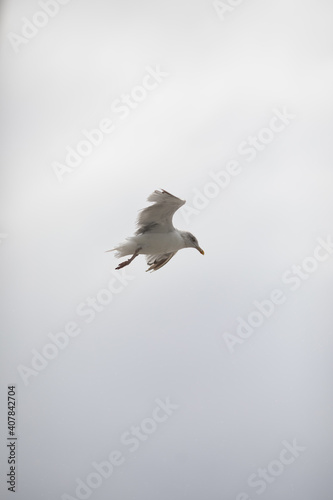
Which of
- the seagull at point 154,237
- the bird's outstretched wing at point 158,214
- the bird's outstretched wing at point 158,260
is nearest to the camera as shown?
the bird's outstretched wing at point 158,214

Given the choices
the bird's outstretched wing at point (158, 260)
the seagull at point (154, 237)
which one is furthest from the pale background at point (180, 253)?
the seagull at point (154, 237)

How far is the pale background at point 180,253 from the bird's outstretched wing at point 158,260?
1.89 feet

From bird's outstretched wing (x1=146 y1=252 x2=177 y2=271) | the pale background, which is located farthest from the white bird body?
the pale background

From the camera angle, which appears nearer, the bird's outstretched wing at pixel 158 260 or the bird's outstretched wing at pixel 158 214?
the bird's outstretched wing at pixel 158 214

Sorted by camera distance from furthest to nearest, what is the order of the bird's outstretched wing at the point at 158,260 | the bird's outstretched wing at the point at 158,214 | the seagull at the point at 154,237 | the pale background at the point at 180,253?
the pale background at the point at 180,253
the bird's outstretched wing at the point at 158,260
the seagull at the point at 154,237
the bird's outstretched wing at the point at 158,214

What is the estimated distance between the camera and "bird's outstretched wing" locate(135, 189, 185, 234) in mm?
2228

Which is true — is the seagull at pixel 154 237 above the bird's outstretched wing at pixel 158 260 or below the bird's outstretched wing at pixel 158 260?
above

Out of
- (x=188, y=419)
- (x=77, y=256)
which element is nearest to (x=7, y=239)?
(x=77, y=256)

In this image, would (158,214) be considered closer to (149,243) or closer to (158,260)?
(149,243)

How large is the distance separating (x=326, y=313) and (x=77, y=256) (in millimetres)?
1257

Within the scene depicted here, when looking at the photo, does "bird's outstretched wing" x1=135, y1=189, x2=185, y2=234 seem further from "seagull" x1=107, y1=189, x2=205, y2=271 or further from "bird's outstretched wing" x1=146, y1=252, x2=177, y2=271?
"bird's outstretched wing" x1=146, y1=252, x2=177, y2=271

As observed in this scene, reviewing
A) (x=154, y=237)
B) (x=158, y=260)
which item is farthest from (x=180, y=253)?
(x=154, y=237)

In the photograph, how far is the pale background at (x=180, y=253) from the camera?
117 inches

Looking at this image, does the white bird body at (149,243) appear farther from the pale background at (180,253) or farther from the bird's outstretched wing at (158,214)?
the pale background at (180,253)
